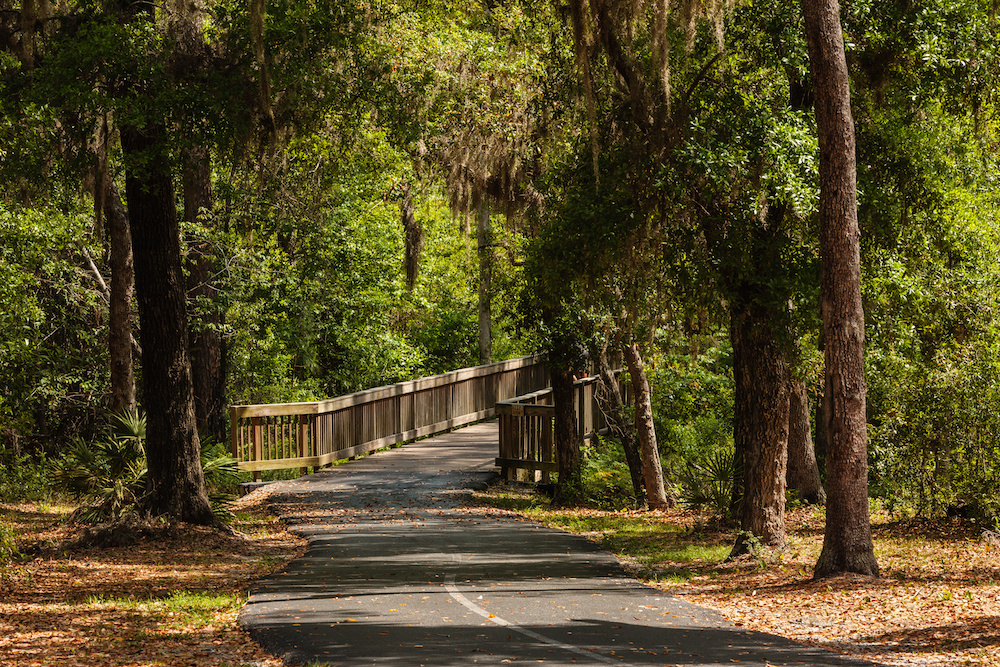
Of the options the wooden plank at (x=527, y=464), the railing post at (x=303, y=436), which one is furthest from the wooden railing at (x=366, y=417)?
the wooden plank at (x=527, y=464)

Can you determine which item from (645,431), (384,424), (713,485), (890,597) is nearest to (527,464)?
(645,431)

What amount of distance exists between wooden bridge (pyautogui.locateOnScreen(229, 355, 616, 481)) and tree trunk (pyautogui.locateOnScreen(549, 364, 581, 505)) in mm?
431

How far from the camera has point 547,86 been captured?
13.7 metres

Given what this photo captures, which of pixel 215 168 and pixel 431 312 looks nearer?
pixel 215 168

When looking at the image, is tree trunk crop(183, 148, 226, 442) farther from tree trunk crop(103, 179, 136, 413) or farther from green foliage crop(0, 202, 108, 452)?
tree trunk crop(103, 179, 136, 413)

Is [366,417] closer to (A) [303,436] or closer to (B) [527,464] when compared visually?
(A) [303,436]

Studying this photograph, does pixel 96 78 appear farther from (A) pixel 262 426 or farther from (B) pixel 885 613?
(B) pixel 885 613

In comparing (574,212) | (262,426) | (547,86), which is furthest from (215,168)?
(574,212)

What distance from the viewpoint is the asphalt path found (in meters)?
6.86

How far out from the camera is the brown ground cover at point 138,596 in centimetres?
709

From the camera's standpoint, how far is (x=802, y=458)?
1480 centimetres

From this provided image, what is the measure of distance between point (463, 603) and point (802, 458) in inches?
311

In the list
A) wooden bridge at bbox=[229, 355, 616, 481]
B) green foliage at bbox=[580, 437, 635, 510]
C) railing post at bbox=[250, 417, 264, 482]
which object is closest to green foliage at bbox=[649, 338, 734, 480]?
green foliage at bbox=[580, 437, 635, 510]

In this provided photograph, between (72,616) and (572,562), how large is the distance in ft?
16.3
